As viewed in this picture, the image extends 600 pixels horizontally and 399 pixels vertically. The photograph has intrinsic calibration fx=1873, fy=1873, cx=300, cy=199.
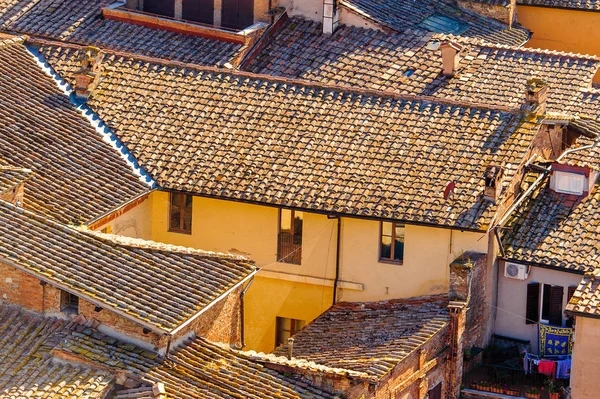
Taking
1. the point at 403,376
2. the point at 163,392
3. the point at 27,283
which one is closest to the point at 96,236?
the point at 27,283

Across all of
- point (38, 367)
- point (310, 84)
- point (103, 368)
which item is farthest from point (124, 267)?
point (310, 84)

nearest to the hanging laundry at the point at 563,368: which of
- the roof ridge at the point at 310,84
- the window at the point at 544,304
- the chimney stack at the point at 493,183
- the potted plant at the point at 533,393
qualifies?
the potted plant at the point at 533,393

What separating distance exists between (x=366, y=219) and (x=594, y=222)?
5171 mm

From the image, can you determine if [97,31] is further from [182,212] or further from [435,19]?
[182,212]

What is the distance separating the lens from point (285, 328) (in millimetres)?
43625

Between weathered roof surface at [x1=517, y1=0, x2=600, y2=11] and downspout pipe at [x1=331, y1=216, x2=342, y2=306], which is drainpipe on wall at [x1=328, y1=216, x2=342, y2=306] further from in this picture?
weathered roof surface at [x1=517, y1=0, x2=600, y2=11]

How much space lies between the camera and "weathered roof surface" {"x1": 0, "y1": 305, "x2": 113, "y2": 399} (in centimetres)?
3488

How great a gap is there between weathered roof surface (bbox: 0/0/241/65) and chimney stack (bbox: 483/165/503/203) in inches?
449

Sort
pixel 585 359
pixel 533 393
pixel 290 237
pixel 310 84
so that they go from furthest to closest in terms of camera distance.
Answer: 1. pixel 310 84
2. pixel 290 237
3. pixel 533 393
4. pixel 585 359

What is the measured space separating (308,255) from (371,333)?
349 cm

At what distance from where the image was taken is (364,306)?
41875 mm

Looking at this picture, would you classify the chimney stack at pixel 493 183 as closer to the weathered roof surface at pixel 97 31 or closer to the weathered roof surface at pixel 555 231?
the weathered roof surface at pixel 555 231

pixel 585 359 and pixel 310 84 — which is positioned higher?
pixel 310 84

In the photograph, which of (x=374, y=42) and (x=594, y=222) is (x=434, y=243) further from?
(x=374, y=42)
